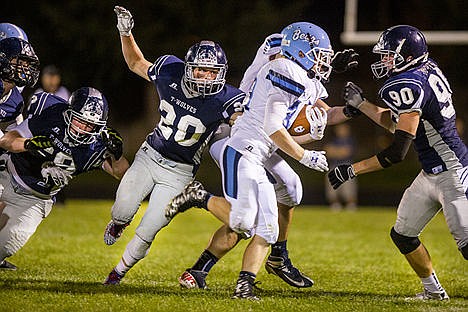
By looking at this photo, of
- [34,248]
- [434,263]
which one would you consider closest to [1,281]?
[34,248]

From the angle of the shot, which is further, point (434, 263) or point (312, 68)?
point (434, 263)

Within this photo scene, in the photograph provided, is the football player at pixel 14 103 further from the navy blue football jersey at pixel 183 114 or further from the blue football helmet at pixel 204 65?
Result: the blue football helmet at pixel 204 65

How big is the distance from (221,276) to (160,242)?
2453mm

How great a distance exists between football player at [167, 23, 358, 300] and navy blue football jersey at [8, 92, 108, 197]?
740 mm

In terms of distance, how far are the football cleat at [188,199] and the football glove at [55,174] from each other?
76 centimetres

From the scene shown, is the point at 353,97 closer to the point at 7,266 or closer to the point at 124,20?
the point at 124,20

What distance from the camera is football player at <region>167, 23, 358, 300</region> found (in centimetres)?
566

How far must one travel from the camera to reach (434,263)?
26.7ft

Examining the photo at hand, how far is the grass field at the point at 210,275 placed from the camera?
5551mm

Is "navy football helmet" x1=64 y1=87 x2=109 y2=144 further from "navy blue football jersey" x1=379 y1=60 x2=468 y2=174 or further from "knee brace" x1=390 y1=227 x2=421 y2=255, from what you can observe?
"knee brace" x1=390 y1=227 x2=421 y2=255

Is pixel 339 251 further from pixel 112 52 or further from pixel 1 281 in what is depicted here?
pixel 112 52

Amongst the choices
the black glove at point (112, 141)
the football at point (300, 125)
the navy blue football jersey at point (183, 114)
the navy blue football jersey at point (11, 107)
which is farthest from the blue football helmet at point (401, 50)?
the navy blue football jersey at point (11, 107)

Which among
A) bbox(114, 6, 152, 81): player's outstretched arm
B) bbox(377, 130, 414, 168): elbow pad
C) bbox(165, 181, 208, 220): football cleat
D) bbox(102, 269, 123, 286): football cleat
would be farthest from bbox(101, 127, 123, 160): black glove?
bbox(377, 130, 414, 168): elbow pad

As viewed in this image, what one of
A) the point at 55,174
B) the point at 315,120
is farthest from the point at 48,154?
the point at 315,120
